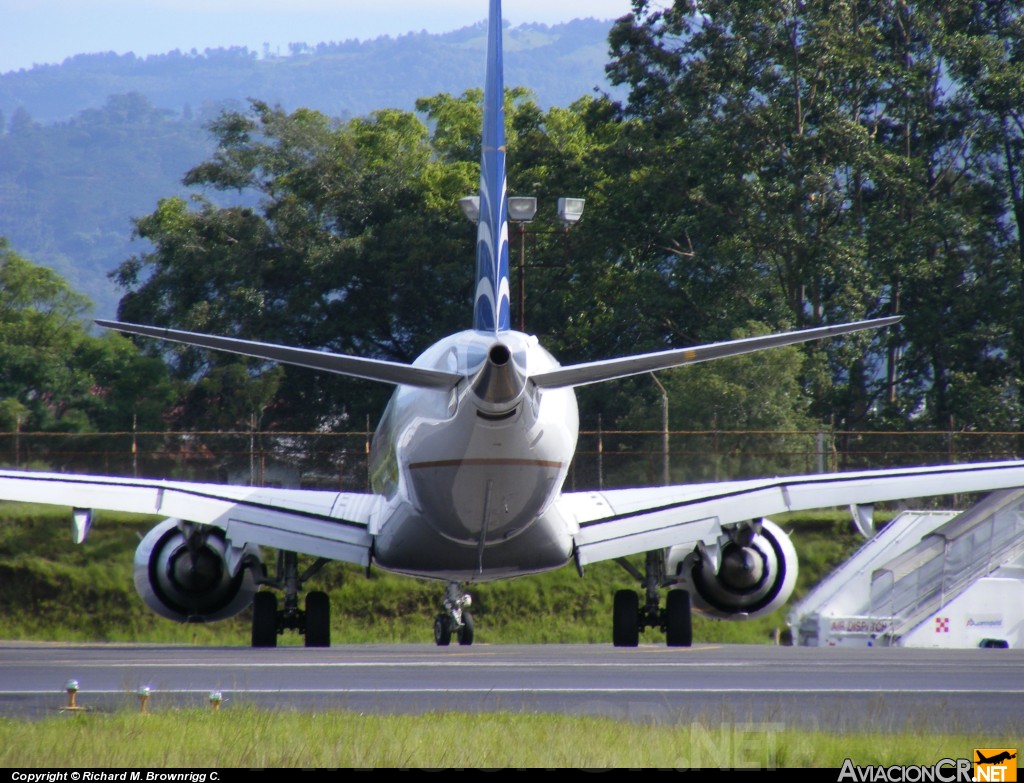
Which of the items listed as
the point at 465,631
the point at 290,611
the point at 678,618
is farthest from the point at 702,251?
the point at 290,611

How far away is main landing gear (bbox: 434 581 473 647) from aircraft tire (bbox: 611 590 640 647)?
98.5 inches

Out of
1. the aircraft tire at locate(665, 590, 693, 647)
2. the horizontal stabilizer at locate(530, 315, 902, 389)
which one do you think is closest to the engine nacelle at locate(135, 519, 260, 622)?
the aircraft tire at locate(665, 590, 693, 647)

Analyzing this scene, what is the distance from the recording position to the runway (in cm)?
1467

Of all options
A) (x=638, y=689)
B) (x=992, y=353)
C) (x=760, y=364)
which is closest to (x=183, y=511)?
(x=638, y=689)

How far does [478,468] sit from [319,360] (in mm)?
2989

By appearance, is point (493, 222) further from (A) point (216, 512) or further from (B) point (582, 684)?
(B) point (582, 684)

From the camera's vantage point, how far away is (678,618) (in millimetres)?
24281

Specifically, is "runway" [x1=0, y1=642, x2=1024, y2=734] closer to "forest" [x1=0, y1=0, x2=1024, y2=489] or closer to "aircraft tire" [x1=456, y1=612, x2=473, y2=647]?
"aircraft tire" [x1=456, y1=612, x2=473, y2=647]

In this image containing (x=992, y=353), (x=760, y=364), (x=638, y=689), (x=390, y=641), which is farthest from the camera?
(x=992, y=353)

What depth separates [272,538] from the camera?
22469mm

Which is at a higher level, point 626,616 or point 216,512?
point 216,512

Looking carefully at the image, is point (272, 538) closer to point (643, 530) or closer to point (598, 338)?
point (643, 530)

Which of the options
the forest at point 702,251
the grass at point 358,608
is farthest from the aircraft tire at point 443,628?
the forest at point 702,251

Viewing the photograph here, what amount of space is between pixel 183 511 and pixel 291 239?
135 ft
